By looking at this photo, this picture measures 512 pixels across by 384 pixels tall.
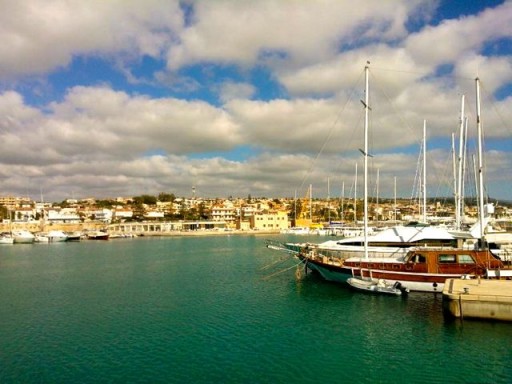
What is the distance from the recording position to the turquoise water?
53.3 feet

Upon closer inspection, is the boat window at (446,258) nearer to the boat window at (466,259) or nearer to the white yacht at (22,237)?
the boat window at (466,259)

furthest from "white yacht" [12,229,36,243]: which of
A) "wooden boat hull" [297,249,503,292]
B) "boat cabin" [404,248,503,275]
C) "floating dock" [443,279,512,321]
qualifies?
"floating dock" [443,279,512,321]

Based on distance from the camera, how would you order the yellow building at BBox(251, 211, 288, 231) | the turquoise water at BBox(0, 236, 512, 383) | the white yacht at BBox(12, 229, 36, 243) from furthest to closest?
the yellow building at BBox(251, 211, 288, 231) < the white yacht at BBox(12, 229, 36, 243) < the turquoise water at BBox(0, 236, 512, 383)

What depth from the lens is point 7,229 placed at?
460 feet

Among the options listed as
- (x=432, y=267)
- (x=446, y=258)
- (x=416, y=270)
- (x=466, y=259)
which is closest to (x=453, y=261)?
(x=446, y=258)

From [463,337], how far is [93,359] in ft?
51.6

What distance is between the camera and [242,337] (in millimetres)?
20469

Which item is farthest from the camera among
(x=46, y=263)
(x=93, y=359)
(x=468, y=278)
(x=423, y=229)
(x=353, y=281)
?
(x=46, y=263)

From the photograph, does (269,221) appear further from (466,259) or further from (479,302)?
(479,302)

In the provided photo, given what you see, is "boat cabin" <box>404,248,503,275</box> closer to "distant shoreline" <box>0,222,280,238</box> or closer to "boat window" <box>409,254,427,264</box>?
"boat window" <box>409,254,427,264</box>

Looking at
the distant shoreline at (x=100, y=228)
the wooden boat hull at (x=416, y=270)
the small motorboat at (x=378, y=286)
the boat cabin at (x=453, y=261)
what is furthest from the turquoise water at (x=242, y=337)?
the distant shoreline at (x=100, y=228)

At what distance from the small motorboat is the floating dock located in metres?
5.22

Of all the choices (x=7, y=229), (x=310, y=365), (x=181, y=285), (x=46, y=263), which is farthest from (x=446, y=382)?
(x=7, y=229)

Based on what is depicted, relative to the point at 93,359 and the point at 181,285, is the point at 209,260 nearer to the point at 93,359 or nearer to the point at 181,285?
the point at 181,285
